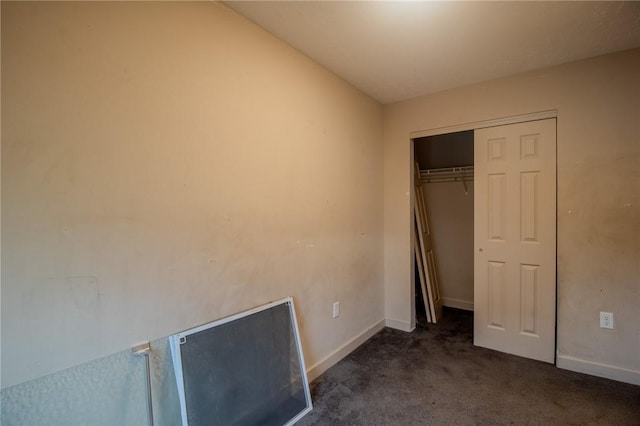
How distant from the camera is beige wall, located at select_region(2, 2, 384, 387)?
3.42 feet

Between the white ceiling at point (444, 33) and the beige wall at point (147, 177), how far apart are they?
0.82 ft

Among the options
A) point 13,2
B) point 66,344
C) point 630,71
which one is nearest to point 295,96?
point 13,2

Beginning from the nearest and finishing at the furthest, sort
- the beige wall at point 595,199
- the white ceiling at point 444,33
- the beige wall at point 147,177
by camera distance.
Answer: the beige wall at point 147,177 → the white ceiling at point 444,33 → the beige wall at point 595,199

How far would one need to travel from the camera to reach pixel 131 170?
1.30 metres

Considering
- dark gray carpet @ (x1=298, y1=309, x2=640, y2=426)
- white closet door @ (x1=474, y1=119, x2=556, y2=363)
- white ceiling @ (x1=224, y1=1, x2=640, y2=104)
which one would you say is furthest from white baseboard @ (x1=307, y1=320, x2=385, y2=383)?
white ceiling @ (x1=224, y1=1, x2=640, y2=104)

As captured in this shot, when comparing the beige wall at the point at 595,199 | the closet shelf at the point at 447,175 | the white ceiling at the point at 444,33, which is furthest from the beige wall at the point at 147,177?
the closet shelf at the point at 447,175

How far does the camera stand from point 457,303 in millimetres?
3863

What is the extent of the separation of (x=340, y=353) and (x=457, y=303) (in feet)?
6.78

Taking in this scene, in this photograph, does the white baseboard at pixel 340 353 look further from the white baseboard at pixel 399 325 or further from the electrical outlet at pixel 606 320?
the electrical outlet at pixel 606 320

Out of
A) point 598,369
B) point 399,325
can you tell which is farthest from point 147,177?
point 598,369

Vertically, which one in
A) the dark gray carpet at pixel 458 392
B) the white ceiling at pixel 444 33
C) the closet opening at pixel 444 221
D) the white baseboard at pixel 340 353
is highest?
the white ceiling at pixel 444 33

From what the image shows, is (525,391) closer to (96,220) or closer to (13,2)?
(96,220)

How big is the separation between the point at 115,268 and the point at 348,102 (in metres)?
2.25

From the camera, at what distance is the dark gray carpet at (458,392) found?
1.85 metres
